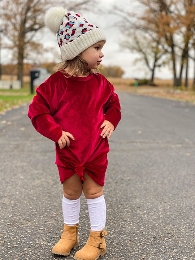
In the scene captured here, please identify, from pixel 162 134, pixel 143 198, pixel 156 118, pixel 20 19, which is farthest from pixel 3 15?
pixel 143 198

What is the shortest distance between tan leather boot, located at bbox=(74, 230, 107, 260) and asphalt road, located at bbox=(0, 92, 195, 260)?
0.24 feet

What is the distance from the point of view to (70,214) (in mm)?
2584

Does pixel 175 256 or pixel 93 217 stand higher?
pixel 93 217

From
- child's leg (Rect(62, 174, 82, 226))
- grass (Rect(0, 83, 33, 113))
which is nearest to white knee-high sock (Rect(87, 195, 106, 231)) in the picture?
child's leg (Rect(62, 174, 82, 226))

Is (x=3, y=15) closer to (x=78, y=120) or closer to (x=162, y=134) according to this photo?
(x=162, y=134)

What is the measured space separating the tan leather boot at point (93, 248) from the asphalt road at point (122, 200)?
73 mm

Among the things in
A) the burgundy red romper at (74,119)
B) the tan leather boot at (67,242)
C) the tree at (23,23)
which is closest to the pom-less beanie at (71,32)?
the burgundy red romper at (74,119)

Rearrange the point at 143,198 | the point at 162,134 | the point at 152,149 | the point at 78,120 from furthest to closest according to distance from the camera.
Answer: the point at 162,134
the point at 152,149
the point at 143,198
the point at 78,120

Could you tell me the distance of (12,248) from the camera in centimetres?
255

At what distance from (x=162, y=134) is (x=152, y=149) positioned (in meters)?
1.49

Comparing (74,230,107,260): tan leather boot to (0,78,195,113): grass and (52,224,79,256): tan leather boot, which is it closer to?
(52,224,79,256): tan leather boot

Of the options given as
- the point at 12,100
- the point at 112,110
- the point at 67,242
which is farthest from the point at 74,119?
the point at 12,100

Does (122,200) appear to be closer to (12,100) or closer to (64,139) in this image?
(64,139)

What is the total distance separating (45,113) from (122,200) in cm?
154
